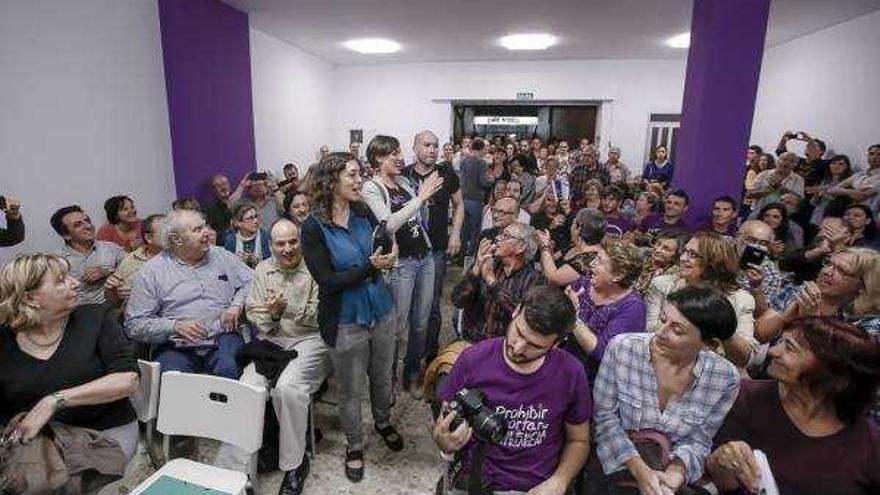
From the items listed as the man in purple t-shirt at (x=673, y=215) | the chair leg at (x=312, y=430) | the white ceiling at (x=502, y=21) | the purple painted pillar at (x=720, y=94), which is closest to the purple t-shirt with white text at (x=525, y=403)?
the chair leg at (x=312, y=430)

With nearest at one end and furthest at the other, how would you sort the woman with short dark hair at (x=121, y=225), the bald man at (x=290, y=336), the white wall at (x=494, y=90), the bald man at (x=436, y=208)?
1. the bald man at (x=290, y=336)
2. the bald man at (x=436, y=208)
3. the woman with short dark hair at (x=121, y=225)
4. the white wall at (x=494, y=90)

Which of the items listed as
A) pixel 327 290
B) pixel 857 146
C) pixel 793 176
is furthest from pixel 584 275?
pixel 857 146

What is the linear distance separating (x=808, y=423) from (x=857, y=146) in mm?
5968

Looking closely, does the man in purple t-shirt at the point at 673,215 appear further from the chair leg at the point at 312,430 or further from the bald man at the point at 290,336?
the chair leg at the point at 312,430

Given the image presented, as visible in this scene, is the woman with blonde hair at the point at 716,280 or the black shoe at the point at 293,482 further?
the black shoe at the point at 293,482

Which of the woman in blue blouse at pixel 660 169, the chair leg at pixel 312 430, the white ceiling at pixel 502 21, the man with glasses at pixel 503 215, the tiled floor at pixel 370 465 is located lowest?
the tiled floor at pixel 370 465

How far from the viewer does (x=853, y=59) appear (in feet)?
18.8

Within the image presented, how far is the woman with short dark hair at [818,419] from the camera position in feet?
4.45

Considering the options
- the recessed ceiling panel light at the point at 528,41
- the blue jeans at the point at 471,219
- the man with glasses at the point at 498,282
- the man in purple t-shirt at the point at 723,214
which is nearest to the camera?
the man with glasses at the point at 498,282

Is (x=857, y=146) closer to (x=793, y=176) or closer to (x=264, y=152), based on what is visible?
(x=793, y=176)

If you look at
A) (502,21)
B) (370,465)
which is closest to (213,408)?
(370,465)

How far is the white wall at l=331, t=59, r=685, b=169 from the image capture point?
8.59 m

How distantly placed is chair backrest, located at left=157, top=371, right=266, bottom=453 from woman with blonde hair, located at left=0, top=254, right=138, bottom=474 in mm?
144

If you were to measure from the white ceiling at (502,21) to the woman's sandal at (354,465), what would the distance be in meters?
4.65
